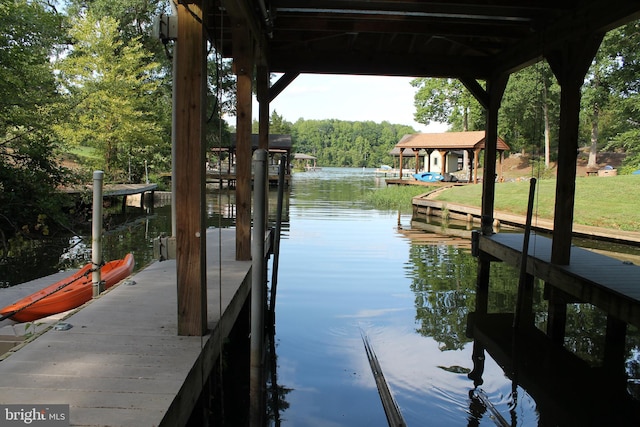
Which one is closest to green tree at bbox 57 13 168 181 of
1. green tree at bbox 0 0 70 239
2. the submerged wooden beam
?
green tree at bbox 0 0 70 239

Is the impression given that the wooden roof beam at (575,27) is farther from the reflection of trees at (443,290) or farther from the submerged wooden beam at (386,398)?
the submerged wooden beam at (386,398)

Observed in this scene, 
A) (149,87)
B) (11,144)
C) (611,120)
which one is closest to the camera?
(11,144)

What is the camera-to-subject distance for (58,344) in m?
3.25

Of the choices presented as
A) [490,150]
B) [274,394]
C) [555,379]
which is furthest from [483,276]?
[274,394]

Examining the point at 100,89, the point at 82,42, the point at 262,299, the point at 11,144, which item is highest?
the point at 82,42

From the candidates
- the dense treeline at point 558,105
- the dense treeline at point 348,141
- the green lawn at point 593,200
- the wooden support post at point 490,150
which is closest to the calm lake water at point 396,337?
the wooden support post at point 490,150

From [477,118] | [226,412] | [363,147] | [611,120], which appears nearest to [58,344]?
[226,412]

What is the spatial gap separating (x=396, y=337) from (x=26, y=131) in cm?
936

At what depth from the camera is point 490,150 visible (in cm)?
912

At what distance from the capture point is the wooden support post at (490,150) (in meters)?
8.82

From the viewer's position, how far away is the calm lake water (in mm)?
4543

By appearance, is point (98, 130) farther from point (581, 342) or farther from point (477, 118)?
point (477, 118)

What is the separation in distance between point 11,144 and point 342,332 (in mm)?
8076

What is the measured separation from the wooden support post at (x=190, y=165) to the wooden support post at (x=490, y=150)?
6.57 meters
